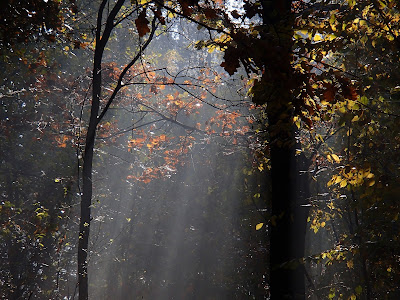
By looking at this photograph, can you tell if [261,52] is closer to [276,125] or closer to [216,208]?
[276,125]

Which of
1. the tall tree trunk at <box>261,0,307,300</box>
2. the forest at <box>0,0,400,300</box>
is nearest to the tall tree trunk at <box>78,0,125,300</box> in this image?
the forest at <box>0,0,400,300</box>

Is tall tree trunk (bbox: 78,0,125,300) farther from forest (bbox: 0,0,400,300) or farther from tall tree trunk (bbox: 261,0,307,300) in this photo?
tall tree trunk (bbox: 261,0,307,300)

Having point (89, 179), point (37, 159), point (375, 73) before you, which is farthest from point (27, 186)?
point (375, 73)

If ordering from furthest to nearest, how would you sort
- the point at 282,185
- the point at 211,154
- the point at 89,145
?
1. the point at 211,154
2. the point at 89,145
3. the point at 282,185

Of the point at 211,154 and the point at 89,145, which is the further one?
the point at 211,154

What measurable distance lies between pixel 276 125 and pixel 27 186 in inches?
482

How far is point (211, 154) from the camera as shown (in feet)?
55.2

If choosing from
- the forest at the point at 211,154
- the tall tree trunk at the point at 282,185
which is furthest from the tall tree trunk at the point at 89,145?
the tall tree trunk at the point at 282,185

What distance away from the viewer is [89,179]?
204 inches

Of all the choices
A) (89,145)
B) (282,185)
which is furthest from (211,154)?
(282,185)

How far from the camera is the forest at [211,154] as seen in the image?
3186 millimetres

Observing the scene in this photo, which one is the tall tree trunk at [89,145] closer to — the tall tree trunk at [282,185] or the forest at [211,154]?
the forest at [211,154]

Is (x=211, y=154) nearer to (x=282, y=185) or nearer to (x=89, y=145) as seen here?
(x=89, y=145)

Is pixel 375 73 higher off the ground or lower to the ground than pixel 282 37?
higher
